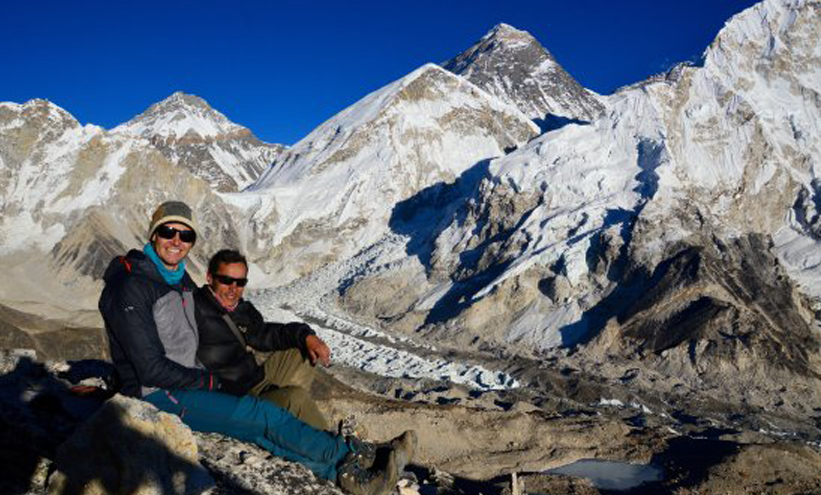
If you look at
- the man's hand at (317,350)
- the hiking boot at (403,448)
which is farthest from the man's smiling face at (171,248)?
the hiking boot at (403,448)

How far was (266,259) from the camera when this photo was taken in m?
70.2

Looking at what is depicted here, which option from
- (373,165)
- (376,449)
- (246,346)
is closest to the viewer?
(376,449)

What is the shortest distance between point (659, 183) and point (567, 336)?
39.7 feet

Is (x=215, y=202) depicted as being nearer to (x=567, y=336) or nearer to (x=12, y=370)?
(x=567, y=336)

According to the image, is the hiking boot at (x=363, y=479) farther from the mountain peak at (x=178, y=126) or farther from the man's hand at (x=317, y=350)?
the mountain peak at (x=178, y=126)

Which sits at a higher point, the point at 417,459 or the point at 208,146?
the point at 208,146

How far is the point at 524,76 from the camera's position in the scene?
5586 inches

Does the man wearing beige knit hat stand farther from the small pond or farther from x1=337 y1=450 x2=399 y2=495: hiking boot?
the small pond

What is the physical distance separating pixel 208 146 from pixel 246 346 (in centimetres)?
17384

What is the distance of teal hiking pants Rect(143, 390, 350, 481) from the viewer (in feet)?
15.5

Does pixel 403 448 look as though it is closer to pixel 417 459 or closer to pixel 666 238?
pixel 417 459

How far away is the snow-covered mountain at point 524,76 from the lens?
134000 millimetres

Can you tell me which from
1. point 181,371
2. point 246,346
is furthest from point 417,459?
point 181,371

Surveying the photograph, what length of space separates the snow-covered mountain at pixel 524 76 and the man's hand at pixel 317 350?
408ft
